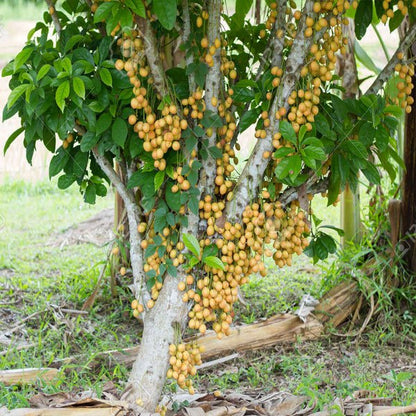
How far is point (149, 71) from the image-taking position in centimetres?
199

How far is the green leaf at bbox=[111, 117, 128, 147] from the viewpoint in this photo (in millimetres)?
1928

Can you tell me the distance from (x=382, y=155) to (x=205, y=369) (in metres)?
1.35

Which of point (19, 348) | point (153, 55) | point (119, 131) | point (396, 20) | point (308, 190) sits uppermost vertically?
point (396, 20)

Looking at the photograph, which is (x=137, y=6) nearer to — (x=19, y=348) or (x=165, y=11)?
(x=165, y=11)

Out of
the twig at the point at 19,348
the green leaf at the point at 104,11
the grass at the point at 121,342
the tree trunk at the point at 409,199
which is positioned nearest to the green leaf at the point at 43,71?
the green leaf at the point at 104,11

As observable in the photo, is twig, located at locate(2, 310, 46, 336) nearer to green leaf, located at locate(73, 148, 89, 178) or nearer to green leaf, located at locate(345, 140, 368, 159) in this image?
green leaf, located at locate(73, 148, 89, 178)

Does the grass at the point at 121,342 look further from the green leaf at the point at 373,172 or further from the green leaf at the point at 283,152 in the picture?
the green leaf at the point at 283,152

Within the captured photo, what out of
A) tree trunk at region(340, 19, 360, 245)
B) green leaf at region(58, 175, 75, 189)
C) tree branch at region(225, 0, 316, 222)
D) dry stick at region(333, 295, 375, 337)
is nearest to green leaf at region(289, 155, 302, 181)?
tree branch at region(225, 0, 316, 222)

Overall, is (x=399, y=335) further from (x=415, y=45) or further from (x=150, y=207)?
(x=150, y=207)

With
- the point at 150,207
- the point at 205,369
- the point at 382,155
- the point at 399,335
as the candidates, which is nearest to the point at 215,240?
the point at 150,207

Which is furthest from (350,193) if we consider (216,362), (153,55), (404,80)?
(153,55)

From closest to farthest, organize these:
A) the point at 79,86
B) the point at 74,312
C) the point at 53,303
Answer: the point at 79,86, the point at 74,312, the point at 53,303

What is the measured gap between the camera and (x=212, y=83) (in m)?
2.06

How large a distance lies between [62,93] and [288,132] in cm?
67
